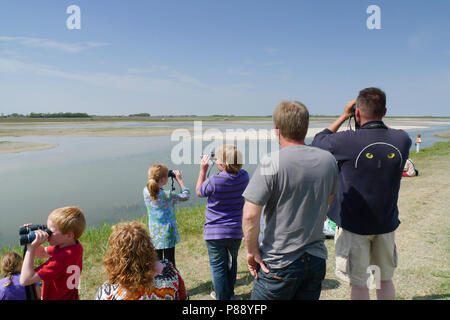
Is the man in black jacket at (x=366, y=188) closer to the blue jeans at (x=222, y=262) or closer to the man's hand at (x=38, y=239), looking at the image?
the blue jeans at (x=222, y=262)

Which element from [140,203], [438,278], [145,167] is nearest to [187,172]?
[145,167]

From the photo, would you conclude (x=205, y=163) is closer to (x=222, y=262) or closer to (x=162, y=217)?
(x=162, y=217)

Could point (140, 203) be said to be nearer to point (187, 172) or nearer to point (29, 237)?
point (187, 172)

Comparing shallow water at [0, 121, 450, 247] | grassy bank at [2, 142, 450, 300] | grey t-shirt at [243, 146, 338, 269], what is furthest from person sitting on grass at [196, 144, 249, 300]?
shallow water at [0, 121, 450, 247]

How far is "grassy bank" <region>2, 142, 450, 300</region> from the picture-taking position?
11.4 feet

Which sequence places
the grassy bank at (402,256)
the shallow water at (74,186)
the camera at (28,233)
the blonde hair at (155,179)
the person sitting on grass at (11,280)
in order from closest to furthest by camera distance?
the camera at (28,233) → the person sitting on grass at (11,280) → the blonde hair at (155,179) → the grassy bank at (402,256) → the shallow water at (74,186)

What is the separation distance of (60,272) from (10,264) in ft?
1.88

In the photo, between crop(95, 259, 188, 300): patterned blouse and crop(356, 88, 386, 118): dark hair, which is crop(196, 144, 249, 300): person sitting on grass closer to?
crop(95, 259, 188, 300): patterned blouse

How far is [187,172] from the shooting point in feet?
41.6

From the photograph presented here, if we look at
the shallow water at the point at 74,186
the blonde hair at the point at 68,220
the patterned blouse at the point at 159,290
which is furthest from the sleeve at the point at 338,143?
the shallow water at the point at 74,186

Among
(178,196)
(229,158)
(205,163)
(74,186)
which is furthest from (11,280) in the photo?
(74,186)

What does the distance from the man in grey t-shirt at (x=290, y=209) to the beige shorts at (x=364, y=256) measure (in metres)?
0.57

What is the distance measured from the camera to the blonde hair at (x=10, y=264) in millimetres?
2398
